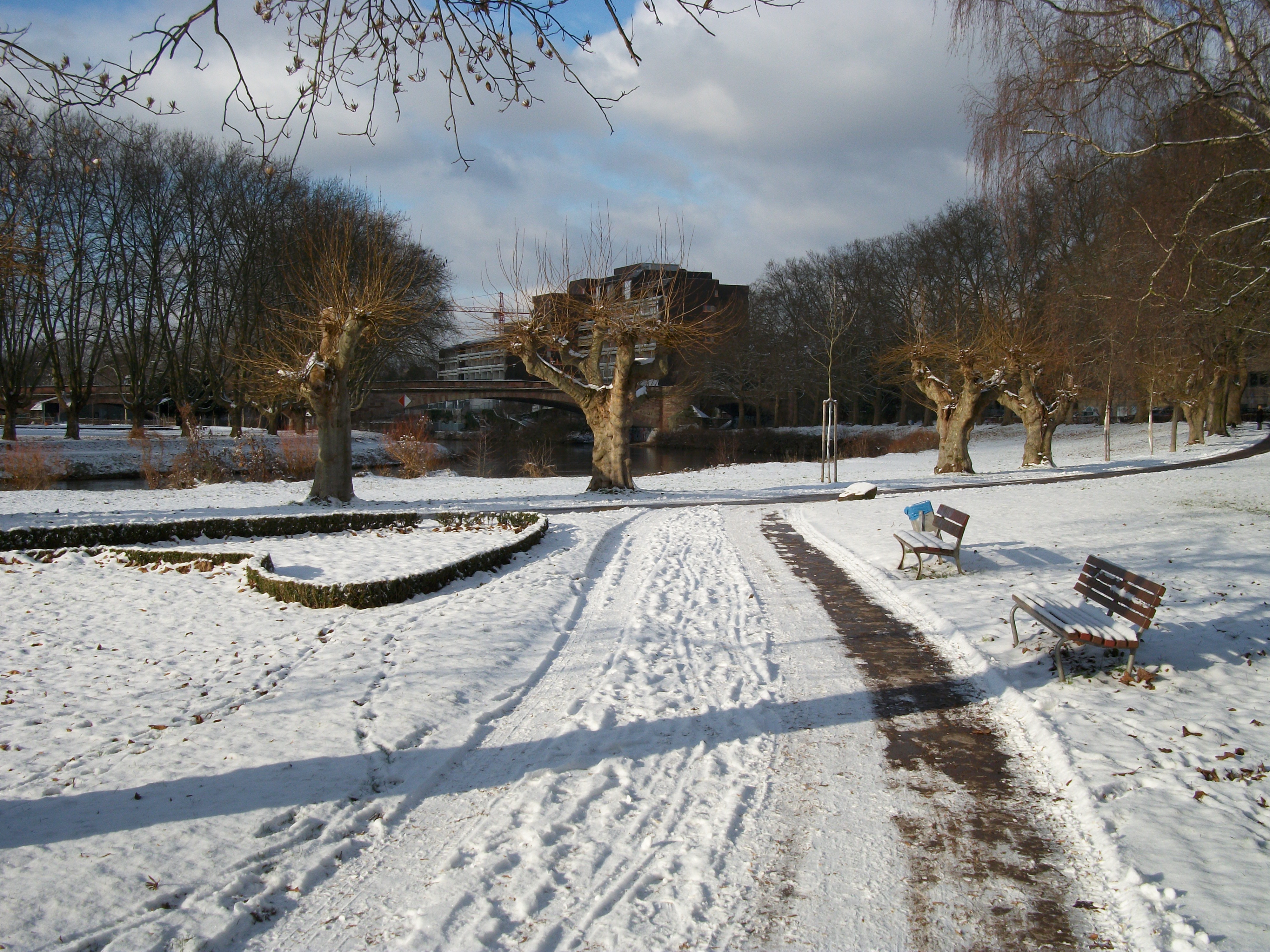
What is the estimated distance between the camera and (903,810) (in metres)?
3.98

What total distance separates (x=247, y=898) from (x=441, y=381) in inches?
2155

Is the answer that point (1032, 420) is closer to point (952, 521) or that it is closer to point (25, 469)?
point (952, 521)

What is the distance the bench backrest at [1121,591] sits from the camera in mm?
5520

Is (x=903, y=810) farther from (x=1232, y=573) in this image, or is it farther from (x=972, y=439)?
(x=972, y=439)

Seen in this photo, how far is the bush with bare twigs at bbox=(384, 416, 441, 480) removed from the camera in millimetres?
29047

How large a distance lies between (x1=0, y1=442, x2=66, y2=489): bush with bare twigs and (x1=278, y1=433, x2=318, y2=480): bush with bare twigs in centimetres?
685

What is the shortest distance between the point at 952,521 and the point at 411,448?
2305 centimetres

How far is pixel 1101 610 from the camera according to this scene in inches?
241

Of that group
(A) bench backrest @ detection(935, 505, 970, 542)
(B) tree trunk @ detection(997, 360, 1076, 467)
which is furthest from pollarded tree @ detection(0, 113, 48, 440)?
(B) tree trunk @ detection(997, 360, 1076, 467)

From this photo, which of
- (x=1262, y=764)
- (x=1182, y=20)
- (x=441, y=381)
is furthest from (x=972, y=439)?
(x=1262, y=764)

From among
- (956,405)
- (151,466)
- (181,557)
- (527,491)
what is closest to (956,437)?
(956,405)

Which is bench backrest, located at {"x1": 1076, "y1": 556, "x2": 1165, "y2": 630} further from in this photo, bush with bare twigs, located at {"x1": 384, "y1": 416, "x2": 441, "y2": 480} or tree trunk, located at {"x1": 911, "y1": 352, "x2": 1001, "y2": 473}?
bush with bare twigs, located at {"x1": 384, "y1": 416, "x2": 441, "y2": 480}

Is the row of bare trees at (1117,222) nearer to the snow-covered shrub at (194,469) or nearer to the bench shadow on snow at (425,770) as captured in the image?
the bench shadow on snow at (425,770)

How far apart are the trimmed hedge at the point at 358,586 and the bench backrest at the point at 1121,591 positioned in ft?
20.2
